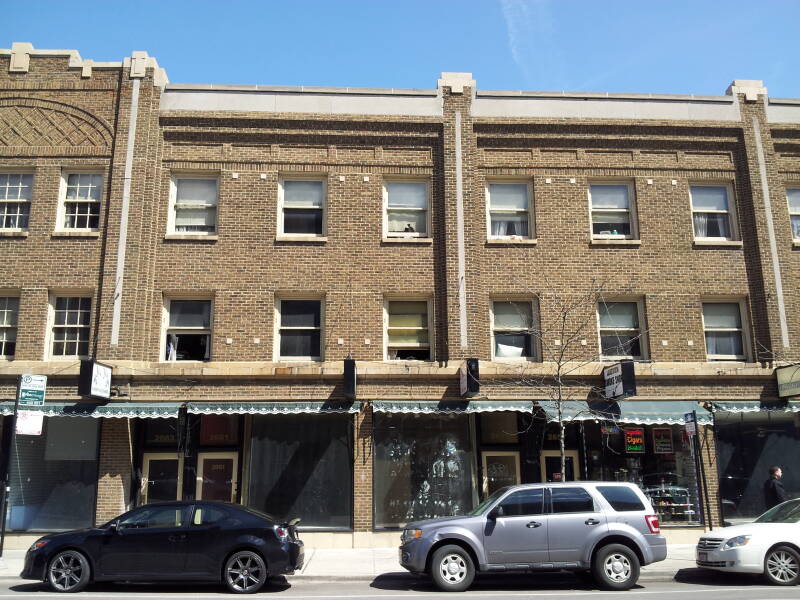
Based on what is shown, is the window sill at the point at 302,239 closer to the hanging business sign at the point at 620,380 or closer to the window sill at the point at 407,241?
Result: the window sill at the point at 407,241

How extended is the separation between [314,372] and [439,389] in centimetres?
285

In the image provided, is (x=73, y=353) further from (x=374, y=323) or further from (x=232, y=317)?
(x=374, y=323)

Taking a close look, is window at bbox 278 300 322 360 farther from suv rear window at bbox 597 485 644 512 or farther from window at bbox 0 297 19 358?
suv rear window at bbox 597 485 644 512

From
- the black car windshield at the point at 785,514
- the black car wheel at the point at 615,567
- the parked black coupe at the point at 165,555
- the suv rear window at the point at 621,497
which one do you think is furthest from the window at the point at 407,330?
the black car windshield at the point at 785,514

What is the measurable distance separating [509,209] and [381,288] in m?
3.84

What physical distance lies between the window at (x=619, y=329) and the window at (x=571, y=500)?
6207mm

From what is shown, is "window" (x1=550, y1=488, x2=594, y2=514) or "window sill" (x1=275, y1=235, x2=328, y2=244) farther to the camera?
"window sill" (x1=275, y1=235, x2=328, y2=244)

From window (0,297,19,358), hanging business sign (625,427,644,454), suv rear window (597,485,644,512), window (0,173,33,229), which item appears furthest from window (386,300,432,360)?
window (0,173,33,229)

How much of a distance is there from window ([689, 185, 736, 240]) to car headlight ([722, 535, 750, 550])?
8603 millimetres

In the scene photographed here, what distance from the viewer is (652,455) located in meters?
16.3

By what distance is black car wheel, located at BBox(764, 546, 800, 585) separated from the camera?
11156 mm

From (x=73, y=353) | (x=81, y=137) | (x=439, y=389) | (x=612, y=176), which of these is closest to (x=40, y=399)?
(x=73, y=353)

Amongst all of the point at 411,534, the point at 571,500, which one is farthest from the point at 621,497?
the point at 411,534

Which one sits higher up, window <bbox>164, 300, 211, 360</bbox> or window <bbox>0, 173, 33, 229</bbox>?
window <bbox>0, 173, 33, 229</bbox>
